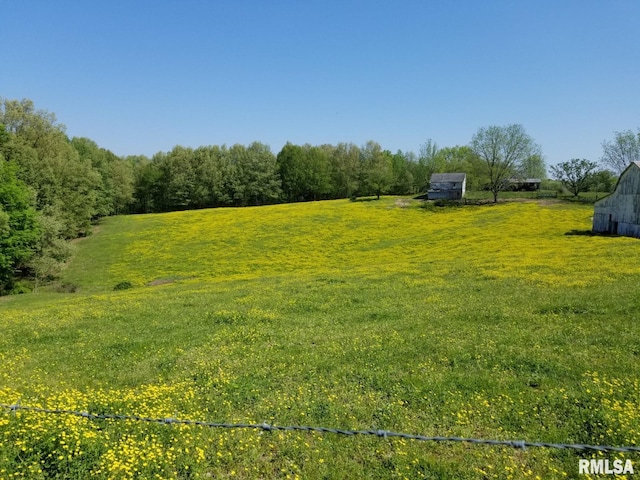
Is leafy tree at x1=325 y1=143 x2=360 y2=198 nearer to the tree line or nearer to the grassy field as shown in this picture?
the tree line

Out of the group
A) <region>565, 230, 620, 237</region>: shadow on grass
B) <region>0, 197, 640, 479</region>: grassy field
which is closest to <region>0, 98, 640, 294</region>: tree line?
<region>0, 197, 640, 479</region>: grassy field

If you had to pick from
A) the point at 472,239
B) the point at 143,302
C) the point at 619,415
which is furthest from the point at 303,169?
the point at 619,415

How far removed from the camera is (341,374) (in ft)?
38.5

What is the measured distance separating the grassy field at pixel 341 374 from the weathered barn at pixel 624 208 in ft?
69.9

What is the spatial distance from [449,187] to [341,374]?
104 metres

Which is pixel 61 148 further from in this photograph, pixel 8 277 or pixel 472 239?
pixel 472 239

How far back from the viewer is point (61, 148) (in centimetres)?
6750

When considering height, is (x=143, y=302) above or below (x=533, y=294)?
below

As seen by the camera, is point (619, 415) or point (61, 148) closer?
point (619, 415)

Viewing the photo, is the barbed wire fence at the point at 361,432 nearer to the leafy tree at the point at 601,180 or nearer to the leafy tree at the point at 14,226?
the leafy tree at the point at 14,226

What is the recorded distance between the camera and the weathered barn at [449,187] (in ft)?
348

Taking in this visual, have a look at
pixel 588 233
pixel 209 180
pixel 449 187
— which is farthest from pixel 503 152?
pixel 209 180

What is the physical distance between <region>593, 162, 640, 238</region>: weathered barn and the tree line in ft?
141

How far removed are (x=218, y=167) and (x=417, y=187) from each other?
66.3 meters
